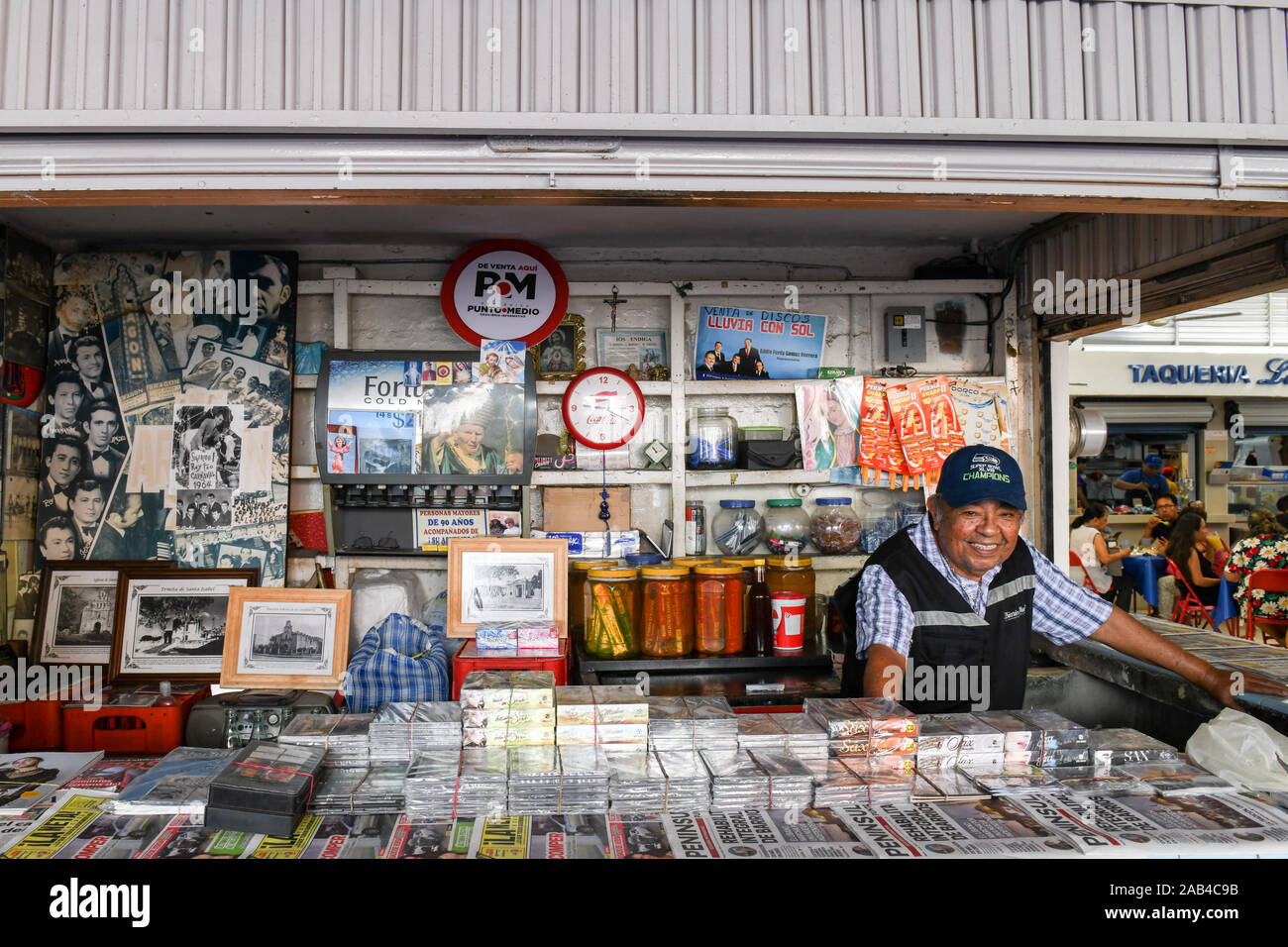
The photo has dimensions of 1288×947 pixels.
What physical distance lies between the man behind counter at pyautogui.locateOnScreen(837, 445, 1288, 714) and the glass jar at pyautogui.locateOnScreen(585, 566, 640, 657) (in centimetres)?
105

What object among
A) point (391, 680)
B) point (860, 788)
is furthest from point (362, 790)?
point (391, 680)

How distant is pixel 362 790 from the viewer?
1768mm

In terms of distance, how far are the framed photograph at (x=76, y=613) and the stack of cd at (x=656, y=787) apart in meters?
2.93

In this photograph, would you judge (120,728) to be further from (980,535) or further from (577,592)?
(980,535)

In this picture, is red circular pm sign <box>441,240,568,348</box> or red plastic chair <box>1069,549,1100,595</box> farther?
red plastic chair <box>1069,549,1100,595</box>

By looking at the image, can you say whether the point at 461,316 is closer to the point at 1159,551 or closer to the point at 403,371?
the point at 403,371

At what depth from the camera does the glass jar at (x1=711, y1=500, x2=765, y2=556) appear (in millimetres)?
4023

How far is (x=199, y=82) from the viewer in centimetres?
162

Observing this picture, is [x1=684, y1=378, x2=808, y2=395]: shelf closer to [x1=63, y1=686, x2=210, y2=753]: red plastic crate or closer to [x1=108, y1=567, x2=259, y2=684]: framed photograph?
[x1=108, y1=567, x2=259, y2=684]: framed photograph

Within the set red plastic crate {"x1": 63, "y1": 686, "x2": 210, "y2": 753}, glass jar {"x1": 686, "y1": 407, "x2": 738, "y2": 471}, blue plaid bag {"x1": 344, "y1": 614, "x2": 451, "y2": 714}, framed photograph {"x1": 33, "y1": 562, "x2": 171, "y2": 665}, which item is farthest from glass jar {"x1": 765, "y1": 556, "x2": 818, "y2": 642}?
framed photograph {"x1": 33, "y1": 562, "x2": 171, "y2": 665}

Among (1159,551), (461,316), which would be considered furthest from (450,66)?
(1159,551)

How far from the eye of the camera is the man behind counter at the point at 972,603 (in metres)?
2.48

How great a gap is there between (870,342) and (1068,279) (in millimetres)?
918
